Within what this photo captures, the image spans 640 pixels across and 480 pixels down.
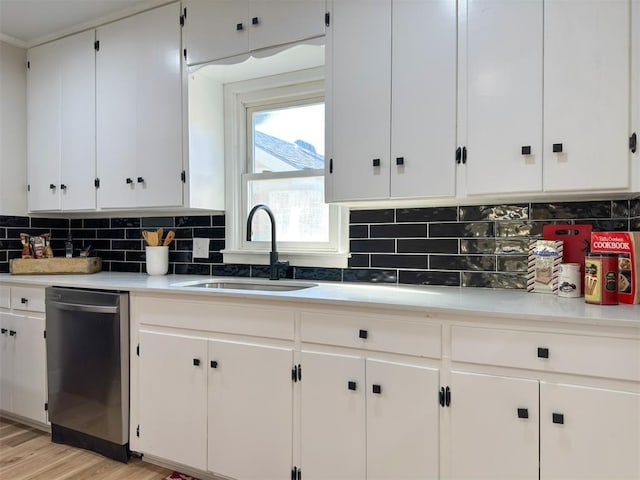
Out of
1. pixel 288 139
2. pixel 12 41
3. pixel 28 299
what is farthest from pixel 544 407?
pixel 12 41

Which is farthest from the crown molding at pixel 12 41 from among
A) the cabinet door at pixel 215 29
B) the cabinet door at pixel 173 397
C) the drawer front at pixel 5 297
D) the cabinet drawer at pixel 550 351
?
the cabinet drawer at pixel 550 351

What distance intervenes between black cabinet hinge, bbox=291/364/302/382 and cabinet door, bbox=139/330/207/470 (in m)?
0.45

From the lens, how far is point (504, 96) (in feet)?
5.57

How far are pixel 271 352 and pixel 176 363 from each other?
53cm

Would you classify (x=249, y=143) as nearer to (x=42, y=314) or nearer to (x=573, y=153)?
(x=42, y=314)

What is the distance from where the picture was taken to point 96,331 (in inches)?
87.0

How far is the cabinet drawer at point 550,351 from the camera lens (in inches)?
50.8

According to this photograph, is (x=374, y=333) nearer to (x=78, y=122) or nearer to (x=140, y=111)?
(x=140, y=111)

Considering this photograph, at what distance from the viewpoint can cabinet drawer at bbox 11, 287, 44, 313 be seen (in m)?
2.46

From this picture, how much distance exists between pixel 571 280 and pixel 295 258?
1.34 meters

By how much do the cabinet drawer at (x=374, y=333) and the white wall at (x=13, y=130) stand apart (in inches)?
93.3

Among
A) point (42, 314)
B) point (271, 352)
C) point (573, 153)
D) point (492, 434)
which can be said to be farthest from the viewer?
point (42, 314)

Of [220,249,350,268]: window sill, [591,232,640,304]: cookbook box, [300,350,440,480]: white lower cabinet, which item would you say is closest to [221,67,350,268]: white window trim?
[220,249,350,268]: window sill

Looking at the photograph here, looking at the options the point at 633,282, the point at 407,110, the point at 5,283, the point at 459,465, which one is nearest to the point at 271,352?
the point at 459,465
